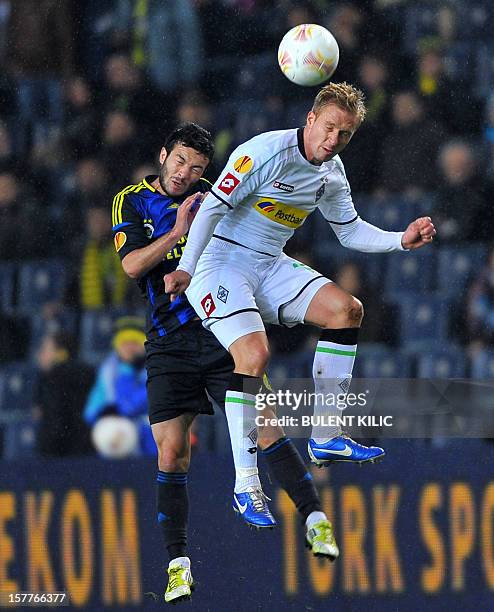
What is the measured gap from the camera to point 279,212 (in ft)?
22.7

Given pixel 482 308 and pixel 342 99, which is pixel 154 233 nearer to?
pixel 342 99

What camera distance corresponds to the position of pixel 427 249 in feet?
33.1

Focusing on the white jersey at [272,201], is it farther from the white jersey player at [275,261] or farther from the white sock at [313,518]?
the white sock at [313,518]

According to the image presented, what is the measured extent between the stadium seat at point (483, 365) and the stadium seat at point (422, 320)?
364 millimetres

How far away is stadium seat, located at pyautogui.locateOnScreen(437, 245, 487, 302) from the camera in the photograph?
9.84m

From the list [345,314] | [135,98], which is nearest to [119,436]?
[345,314]

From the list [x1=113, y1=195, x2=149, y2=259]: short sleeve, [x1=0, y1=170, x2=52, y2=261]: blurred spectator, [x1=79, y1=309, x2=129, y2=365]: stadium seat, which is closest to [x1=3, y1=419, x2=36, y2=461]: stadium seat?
[x1=79, y1=309, x2=129, y2=365]: stadium seat

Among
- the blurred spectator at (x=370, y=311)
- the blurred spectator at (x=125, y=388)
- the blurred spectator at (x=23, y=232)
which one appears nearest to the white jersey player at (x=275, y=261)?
the blurred spectator at (x=125, y=388)

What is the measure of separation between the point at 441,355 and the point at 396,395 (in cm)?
79

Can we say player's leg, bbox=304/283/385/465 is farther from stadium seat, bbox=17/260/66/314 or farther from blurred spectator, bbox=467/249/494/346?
stadium seat, bbox=17/260/66/314

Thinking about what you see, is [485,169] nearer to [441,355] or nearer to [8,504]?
[441,355]

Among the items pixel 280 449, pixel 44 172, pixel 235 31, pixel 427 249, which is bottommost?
pixel 280 449

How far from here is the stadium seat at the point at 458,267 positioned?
984 cm

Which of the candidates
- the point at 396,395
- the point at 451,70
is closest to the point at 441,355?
the point at 396,395
